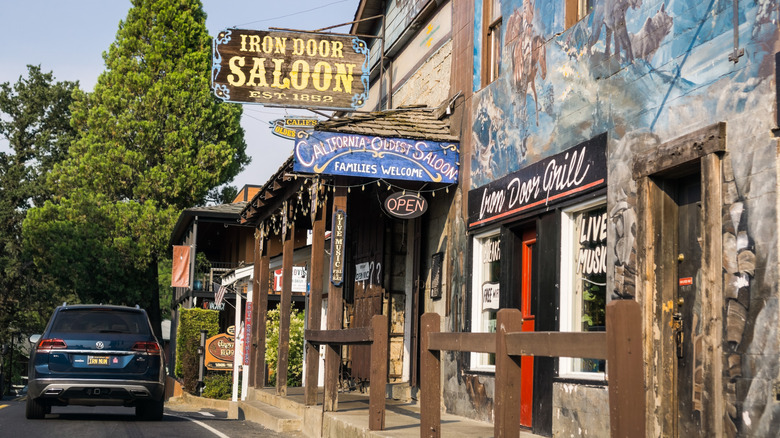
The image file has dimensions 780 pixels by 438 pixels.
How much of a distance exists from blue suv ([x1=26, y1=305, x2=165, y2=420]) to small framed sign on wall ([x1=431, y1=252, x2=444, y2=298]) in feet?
12.9

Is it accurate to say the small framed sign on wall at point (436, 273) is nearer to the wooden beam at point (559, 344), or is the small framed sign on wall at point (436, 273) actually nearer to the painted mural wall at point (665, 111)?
the painted mural wall at point (665, 111)

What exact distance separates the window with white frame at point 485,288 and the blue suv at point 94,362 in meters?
4.35

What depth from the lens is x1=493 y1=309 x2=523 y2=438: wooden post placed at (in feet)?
20.7

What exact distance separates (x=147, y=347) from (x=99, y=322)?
0.78m

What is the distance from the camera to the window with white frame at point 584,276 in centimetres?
905

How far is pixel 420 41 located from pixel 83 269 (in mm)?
26360

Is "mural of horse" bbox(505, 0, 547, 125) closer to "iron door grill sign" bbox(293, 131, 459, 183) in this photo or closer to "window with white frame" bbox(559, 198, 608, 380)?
"window with white frame" bbox(559, 198, 608, 380)

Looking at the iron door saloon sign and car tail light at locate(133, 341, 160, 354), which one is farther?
the iron door saloon sign

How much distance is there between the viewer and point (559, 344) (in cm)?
572

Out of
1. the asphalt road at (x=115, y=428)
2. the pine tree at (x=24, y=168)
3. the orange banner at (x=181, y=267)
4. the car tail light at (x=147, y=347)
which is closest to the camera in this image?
the asphalt road at (x=115, y=428)

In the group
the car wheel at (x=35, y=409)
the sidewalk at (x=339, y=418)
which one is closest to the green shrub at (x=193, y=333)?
the sidewalk at (x=339, y=418)

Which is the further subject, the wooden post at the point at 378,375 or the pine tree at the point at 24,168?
the pine tree at the point at 24,168

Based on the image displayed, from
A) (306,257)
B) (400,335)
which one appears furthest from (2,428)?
(306,257)

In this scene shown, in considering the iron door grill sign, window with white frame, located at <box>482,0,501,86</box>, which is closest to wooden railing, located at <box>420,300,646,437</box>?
the iron door grill sign
